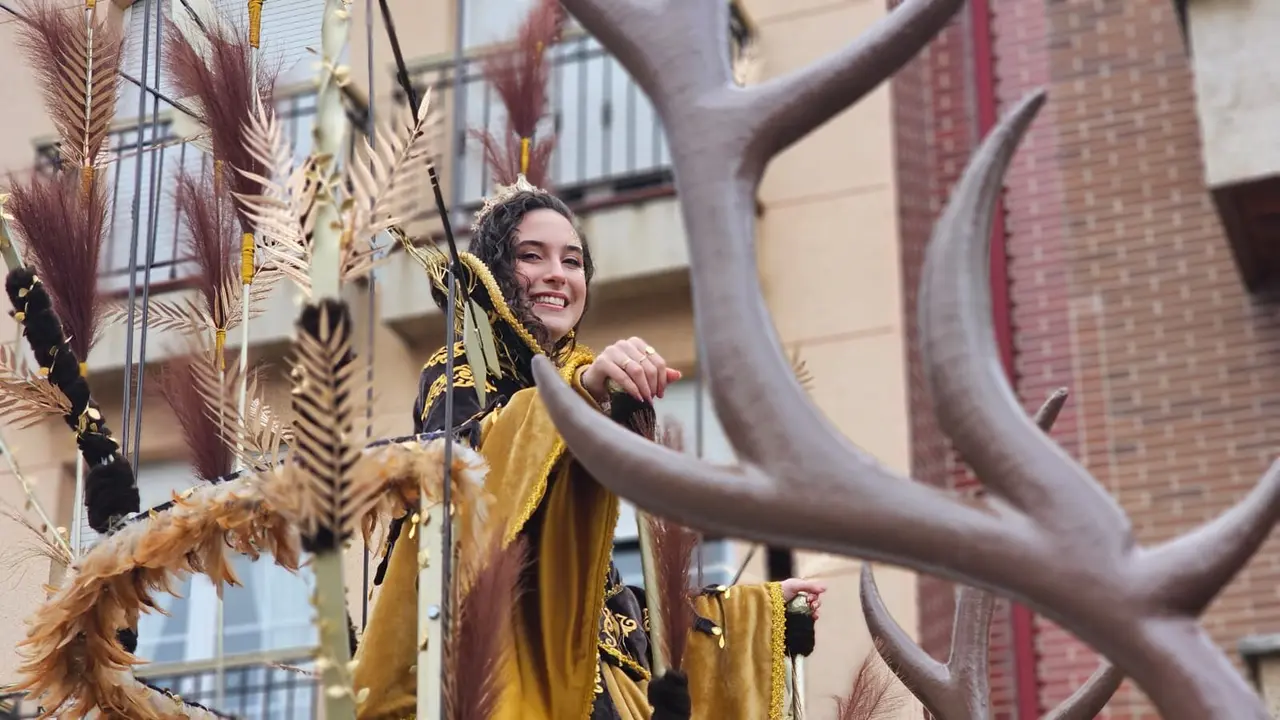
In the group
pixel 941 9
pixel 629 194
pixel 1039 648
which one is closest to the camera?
pixel 941 9

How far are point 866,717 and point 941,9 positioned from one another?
1514mm

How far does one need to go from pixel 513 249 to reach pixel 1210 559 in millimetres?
1773

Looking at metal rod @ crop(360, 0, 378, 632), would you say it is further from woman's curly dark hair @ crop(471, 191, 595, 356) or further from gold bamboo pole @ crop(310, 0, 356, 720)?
woman's curly dark hair @ crop(471, 191, 595, 356)

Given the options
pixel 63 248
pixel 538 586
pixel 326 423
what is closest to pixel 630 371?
pixel 538 586

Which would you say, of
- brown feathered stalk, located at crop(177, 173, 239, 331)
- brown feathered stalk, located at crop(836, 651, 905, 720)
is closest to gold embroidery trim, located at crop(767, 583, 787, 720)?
brown feathered stalk, located at crop(836, 651, 905, 720)

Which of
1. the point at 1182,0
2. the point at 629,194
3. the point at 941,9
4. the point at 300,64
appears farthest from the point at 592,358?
the point at 629,194

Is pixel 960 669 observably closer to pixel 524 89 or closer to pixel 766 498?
pixel 766 498

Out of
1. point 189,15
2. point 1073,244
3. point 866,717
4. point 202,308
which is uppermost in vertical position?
point 1073,244

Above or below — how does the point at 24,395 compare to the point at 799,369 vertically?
below

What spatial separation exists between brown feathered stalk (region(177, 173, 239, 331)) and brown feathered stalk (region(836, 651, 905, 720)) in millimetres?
1242

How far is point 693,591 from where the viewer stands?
8.41 ft

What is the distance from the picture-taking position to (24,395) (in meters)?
2.74

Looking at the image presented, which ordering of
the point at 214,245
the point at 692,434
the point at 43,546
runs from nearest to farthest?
1. the point at 43,546
2. the point at 214,245
3. the point at 692,434

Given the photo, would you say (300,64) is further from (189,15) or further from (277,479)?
(277,479)
